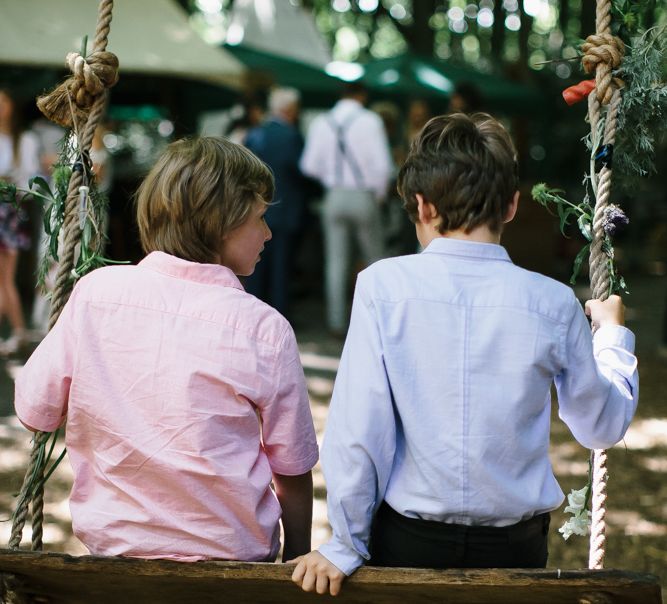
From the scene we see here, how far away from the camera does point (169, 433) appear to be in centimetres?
208

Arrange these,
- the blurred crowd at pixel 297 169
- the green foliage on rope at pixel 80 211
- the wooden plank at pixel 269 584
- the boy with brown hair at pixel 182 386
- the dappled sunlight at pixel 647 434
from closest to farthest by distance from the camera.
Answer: the wooden plank at pixel 269 584, the boy with brown hair at pixel 182 386, the green foliage on rope at pixel 80 211, the dappled sunlight at pixel 647 434, the blurred crowd at pixel 297 169

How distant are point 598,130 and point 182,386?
118cm

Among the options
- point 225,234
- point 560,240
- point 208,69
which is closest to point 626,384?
point 225,234

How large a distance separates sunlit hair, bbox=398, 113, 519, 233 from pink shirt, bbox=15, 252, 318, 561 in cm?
43

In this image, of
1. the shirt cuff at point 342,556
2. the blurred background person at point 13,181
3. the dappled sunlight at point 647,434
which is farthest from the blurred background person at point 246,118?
the shirt cuff at point 342,556

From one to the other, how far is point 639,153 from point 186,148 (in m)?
Result: 1.15

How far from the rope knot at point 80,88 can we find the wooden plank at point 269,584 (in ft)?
3.81

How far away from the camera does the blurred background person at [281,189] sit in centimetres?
816

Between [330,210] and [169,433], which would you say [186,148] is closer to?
[169,433]

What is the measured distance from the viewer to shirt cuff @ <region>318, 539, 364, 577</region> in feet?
6.48

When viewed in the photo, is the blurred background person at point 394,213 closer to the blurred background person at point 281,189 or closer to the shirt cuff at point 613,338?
the blurred background person at point 281,189

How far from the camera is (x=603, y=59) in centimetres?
238

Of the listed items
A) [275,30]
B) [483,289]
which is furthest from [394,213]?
[483,289]

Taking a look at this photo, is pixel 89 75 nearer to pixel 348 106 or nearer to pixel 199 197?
pixel 199 197
